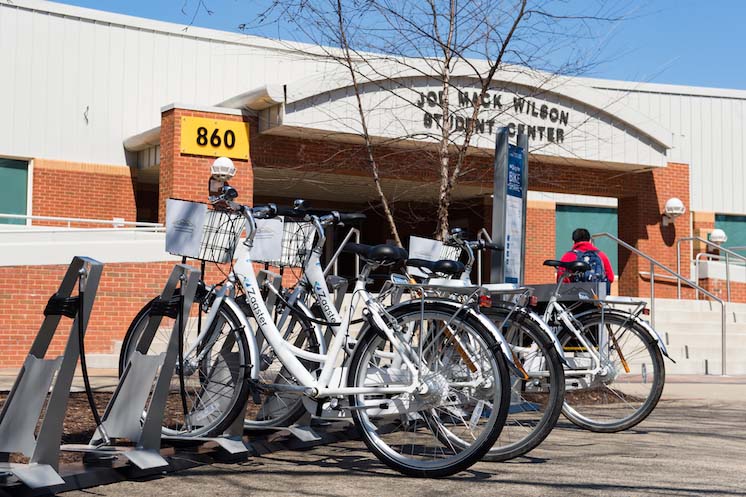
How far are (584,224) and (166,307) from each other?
2262 cm

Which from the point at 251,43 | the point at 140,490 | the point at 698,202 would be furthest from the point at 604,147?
the point at 140,490

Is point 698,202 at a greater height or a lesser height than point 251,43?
lesser

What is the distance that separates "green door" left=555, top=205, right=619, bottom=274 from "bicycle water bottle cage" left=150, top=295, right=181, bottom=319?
21.4 metres

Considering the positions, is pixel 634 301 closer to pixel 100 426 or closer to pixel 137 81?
pixel 100 426

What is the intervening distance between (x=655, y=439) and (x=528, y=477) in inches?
83.9

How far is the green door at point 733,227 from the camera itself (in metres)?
28.8

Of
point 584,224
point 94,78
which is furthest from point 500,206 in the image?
point 584,224

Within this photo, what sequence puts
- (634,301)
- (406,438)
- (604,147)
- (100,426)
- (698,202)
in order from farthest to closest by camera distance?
(698,202) → (604,147) → (634,301) → (406,438) → (100,426)

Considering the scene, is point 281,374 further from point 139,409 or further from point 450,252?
point 450,252

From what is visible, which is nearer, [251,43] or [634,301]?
[634,301]

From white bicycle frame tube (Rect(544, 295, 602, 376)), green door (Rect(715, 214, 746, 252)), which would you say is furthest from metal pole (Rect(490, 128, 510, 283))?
green door (Rect(715, 214, 746, 252))

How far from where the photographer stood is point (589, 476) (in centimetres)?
525

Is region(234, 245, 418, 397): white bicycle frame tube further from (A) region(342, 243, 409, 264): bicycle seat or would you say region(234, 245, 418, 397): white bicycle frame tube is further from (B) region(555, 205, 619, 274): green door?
(B) region(555, 205, 619, 274): green door

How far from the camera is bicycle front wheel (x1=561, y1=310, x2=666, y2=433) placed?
7305 millimetres
